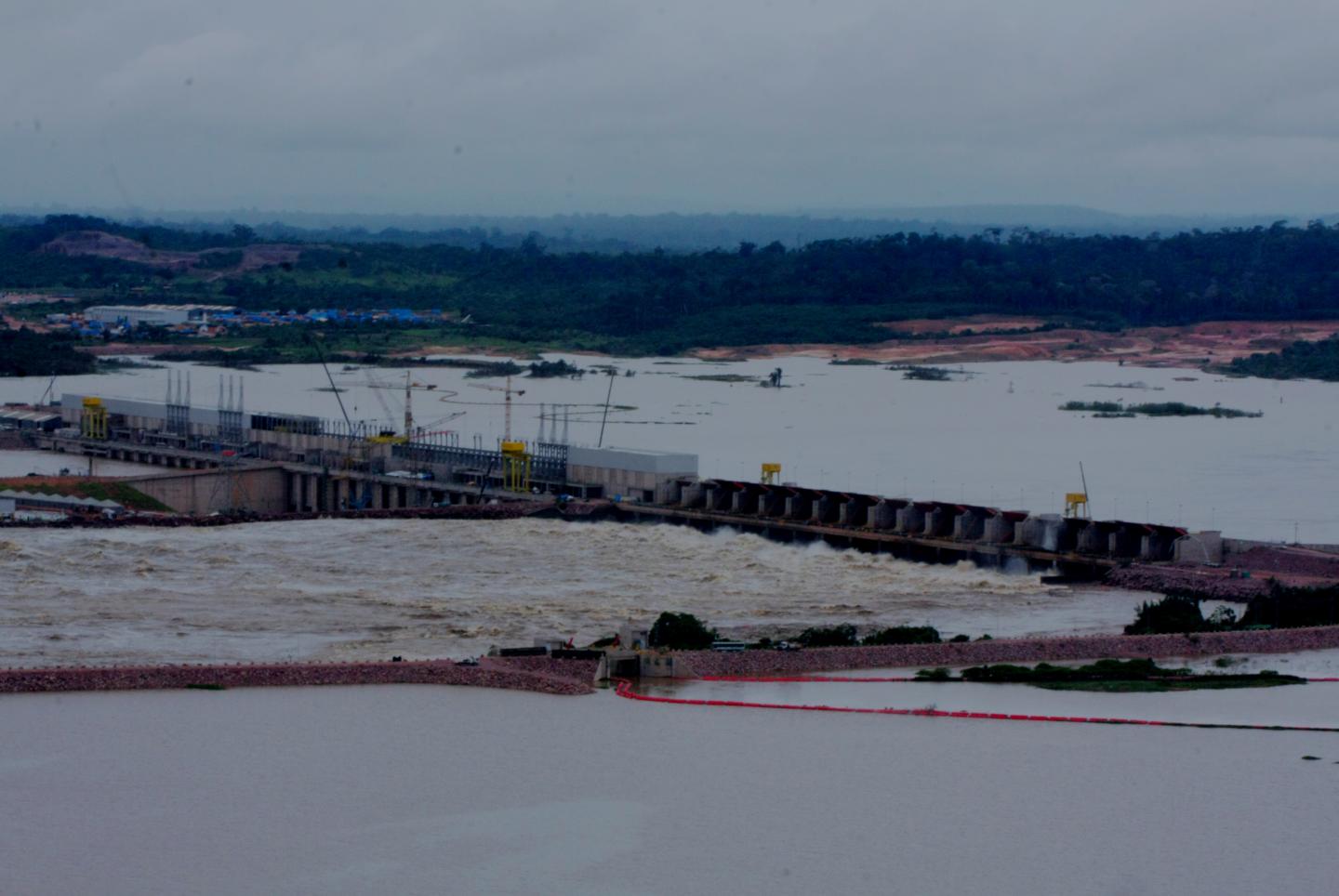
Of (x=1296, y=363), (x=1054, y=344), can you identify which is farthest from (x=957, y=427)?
(x=1054, y=344)

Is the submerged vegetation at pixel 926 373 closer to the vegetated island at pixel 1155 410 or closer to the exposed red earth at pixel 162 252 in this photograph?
the vegetated island at pixel 1155 410

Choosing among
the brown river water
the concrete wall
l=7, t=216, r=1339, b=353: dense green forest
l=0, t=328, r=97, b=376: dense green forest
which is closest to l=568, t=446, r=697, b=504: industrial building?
the brown river water

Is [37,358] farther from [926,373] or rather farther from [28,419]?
[926,373]

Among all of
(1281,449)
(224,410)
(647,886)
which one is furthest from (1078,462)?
(647,886)

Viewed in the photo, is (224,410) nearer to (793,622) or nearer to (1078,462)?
(1078,462)

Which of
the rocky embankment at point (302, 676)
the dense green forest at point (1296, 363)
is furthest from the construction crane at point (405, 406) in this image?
the dense green forest at point (1296, 363)

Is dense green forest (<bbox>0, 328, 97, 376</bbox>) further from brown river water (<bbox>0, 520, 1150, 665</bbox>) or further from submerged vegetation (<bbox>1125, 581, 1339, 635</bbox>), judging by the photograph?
submerged vegetation (<bbox>1125, 581, 1339, 635</bbox>)
